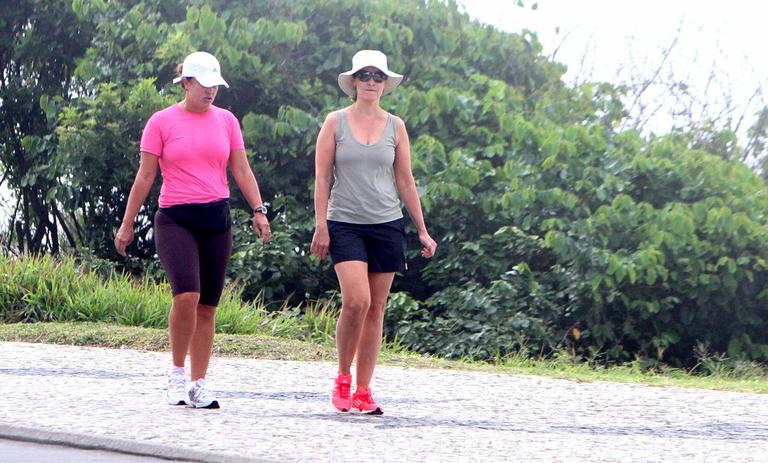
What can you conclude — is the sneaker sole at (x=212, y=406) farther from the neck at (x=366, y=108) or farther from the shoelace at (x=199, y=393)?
the neck at (x=366, y=108)

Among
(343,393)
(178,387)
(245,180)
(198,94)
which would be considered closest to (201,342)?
(178,387)

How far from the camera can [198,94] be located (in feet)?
24.8

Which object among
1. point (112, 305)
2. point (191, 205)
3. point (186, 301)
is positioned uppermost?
point (191, 205)

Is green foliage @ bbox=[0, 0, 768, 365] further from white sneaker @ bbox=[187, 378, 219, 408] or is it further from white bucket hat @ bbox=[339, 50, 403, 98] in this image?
white bucket hat @ bbox=[339, 50, 403, 98]

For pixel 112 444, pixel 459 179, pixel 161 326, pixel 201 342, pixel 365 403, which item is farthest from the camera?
pixel 459 179

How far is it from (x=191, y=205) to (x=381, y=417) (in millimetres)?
1524

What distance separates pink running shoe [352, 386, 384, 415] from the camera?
25.1 feet

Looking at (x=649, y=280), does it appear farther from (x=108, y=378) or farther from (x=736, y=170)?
(x=108, y=378)

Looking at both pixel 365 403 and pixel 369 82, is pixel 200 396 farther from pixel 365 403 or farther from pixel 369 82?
pixel 369 82

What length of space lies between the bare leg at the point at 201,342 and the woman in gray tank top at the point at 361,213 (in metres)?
0.72

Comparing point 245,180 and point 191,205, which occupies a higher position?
point 245,180

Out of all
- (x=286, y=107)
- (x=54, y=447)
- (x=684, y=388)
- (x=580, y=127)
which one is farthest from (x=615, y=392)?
(x=286, y=107)

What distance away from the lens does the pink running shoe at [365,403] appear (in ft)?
25.1

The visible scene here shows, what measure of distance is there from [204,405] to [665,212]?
8035 millimetres
